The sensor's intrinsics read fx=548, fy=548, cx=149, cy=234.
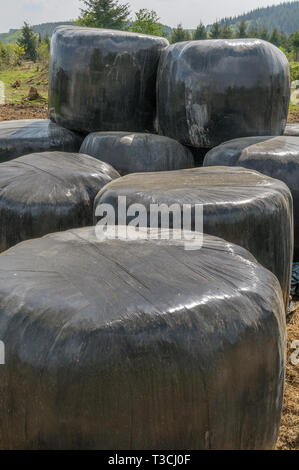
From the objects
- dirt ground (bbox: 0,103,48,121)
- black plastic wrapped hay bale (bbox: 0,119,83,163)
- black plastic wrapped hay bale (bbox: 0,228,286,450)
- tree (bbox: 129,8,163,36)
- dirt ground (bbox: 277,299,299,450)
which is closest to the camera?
black plastic wrapped hay bale (bbox: 0,228,286,450)

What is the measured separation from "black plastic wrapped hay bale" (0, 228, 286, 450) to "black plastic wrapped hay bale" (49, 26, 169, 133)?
11.8 feet

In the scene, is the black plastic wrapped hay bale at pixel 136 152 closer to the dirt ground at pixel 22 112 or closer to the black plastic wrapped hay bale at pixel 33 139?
the black plastic wrapped hay bale at pixel 33 139

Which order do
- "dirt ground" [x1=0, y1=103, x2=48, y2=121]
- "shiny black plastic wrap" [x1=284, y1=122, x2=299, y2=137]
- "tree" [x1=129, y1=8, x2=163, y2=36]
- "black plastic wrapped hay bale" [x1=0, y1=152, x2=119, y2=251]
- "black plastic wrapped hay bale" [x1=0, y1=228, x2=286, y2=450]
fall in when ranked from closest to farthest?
"black plastic wrapped hay bale" [x1=0, y1=228, x2=286, y2=450], "black plastic wrapped hay bale" [x1=0, y1=152, x2=119, y2=251], "shiny black plastic wrap" [x1=284, y1=122, x2=299, y2=137], "dirt ground" [x1=0, y1=103, x2=48, y2=121], "tree" [x1=129, y1=8, x2=163, y2=36]

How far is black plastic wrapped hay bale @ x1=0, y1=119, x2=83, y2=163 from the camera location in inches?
204

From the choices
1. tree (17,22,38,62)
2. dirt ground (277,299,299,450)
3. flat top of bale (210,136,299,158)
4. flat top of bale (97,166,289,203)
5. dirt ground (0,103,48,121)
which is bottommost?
dirt ground (277,299,299,450)

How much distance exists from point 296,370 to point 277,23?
209438 mm

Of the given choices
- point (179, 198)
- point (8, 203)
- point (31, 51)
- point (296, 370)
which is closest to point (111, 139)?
point (8, 203)

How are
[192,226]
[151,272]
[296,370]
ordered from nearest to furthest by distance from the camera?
[151,272] < [192,226] < [296,370]

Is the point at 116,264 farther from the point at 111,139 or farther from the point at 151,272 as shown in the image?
the point at 111,139

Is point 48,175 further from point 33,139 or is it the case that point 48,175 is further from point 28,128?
point 28,128

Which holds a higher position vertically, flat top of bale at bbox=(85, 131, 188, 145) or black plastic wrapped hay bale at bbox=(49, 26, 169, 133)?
black plastic wrapped hay bale at bbox=(49, 26, 169, 133)

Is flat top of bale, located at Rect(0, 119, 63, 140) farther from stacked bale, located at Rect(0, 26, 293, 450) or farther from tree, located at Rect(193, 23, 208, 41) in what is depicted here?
tree, located at Rect(193, 23, 208, 41)

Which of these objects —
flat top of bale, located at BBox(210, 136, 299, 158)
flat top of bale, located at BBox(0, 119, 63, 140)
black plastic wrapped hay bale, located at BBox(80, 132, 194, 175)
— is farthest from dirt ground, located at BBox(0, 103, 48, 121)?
flat top of bale, located at BBox(210, 136, 299, 158)

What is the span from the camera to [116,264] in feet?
6.52
